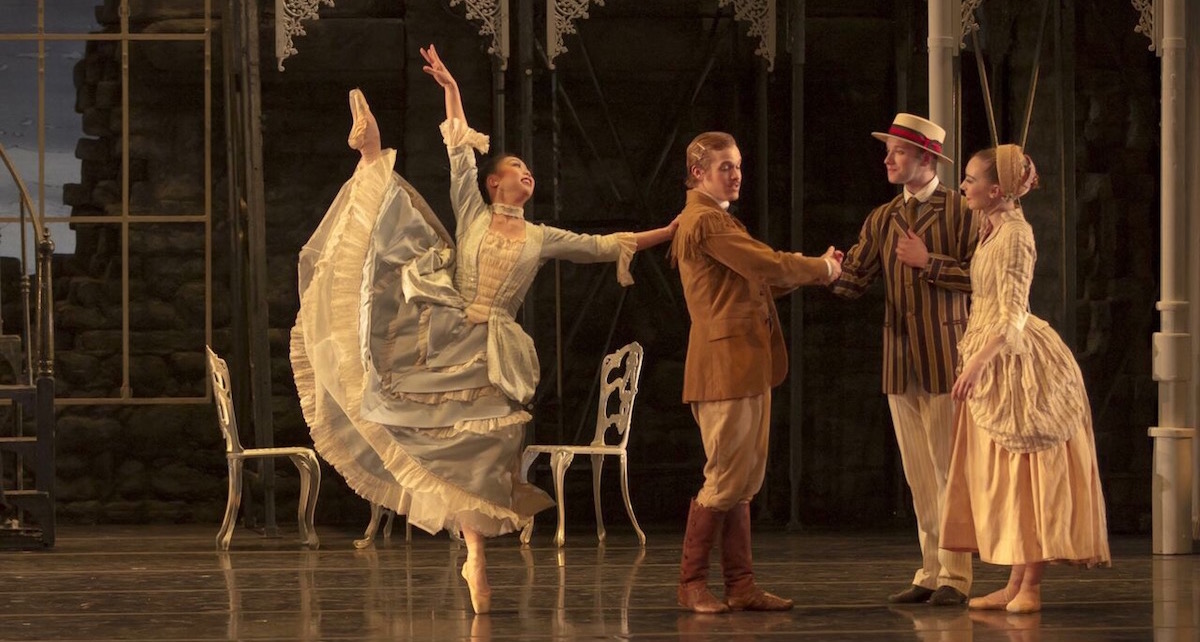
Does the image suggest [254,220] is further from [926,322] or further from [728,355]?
[926,322]

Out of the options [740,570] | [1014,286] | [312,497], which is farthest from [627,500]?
[1014,286]

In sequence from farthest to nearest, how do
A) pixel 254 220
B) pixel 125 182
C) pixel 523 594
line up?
pixel 125 182 < pixel 254 220 < pixel 523 594

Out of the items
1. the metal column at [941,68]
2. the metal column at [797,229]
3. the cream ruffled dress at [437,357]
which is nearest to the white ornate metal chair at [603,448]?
the metal column at [797,229]

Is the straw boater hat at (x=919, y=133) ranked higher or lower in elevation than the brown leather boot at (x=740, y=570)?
higher

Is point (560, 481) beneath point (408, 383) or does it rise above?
beneath

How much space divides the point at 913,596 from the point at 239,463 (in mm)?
3564

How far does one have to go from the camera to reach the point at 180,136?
350 inches

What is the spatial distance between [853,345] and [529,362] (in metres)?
3.98

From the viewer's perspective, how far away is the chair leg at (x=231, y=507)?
7457 millimetres

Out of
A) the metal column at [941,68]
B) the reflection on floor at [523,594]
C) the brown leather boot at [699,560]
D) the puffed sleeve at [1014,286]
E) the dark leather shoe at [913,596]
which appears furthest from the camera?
the metal column at [941,68]

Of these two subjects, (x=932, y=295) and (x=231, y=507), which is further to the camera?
(x=231, y=507)

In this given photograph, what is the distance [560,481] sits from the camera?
7637mm

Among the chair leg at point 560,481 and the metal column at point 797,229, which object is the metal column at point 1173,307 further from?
the chair leg at point 560,481

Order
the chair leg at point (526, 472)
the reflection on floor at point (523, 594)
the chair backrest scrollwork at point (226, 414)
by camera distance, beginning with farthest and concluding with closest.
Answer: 1. the chair backrest scrollwork at point (226, 414)
2. the chair leg at point (526, 472)
3. the reflection on floor at point (523, 594)
